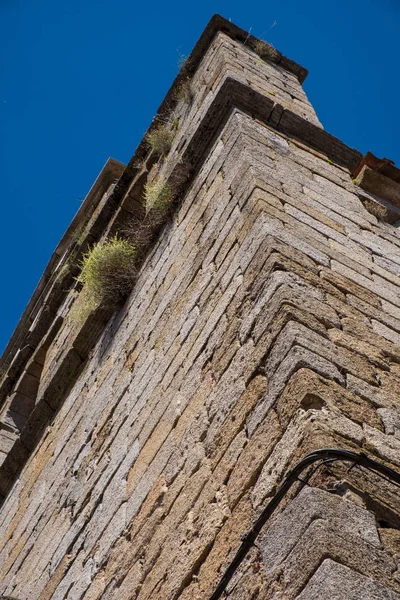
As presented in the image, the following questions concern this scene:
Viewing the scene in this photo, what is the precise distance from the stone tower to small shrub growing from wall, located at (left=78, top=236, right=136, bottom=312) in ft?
0.33

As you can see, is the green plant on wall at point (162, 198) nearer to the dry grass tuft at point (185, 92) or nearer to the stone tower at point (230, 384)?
the stone tower at point (230, 384)

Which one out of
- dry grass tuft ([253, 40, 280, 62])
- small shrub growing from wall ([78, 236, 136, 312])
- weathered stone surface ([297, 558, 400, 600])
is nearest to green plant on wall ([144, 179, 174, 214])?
small shrub growing from wall ([78, 236, 136, 312])

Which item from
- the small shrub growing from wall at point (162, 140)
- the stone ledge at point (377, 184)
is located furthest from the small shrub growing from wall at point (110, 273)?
the stone ledge at point (377, 184)

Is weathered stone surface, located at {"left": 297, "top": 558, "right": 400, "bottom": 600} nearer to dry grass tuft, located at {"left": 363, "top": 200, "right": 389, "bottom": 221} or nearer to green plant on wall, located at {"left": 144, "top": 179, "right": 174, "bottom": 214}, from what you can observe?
dry grass tuft, located at {"left": 363, "top": 200, "right": 389, "bottom": 221}

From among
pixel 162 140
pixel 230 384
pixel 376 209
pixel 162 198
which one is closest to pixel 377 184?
pixel 376 209

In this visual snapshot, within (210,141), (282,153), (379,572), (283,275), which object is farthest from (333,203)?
(379,572)

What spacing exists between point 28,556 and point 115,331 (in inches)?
60.8

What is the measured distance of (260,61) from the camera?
6.45 meters

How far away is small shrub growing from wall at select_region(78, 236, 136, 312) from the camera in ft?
18.2

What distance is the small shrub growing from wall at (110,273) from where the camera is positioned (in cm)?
554

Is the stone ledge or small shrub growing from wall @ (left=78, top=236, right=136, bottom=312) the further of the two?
small shrub growing from wall @ (left=78, top=236, right=136, bottom=312)

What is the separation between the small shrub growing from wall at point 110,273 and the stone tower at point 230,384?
100mm

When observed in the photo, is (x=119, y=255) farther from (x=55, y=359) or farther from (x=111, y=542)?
(x=111, y=542)

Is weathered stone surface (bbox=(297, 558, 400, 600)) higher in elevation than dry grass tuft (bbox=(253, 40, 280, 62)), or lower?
lower
